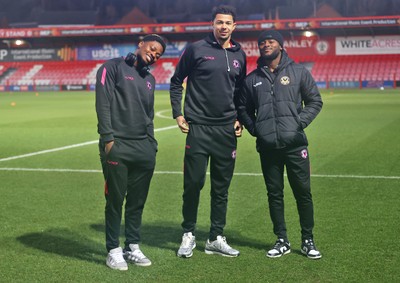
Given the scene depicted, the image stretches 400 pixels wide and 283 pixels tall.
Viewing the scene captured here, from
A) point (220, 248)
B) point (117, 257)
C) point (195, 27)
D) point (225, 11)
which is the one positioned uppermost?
point (225, 11)

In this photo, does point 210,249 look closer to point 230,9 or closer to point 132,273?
point 132,273

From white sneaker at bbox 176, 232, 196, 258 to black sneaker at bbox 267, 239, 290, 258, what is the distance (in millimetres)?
697

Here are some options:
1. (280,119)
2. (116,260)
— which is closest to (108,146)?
(116,260)

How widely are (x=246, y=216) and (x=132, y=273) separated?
2541mm

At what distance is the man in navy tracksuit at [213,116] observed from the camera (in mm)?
6250

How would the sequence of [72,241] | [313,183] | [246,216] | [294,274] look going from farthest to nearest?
1. [313,183]
2. [246,216]
3. [72,241]
4. [294,274]

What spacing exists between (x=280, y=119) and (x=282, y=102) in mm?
153

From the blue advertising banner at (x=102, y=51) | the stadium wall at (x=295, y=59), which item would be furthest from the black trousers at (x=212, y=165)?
the blue advertising banner at (x=102, y=51)

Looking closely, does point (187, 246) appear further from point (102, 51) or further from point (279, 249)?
point (102, 51)

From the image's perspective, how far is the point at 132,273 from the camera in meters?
5.72

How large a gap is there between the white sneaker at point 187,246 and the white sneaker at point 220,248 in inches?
5.7

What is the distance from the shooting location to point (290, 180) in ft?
20.9

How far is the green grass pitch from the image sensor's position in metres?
5.73

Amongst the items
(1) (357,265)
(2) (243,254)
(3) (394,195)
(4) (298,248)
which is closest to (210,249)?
(2) (243,254)
